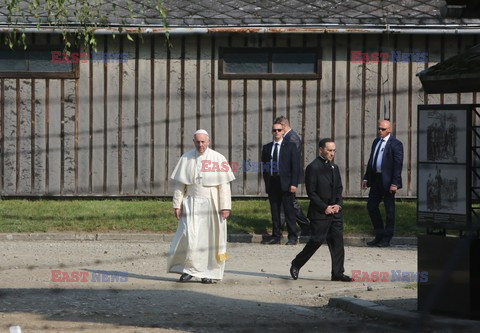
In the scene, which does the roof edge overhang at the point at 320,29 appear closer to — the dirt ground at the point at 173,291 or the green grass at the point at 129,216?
the green grass at the point at 129,216

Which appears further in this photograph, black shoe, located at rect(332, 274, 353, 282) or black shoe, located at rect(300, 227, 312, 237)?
black shoe, located at rect(300, 227, 312, 237)

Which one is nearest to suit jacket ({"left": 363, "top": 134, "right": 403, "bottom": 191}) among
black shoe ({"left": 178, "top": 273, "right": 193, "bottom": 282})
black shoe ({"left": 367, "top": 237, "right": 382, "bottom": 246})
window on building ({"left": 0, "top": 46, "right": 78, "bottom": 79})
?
black shoe ({"left": 367, "top": 237, "right": 382, "bottom": 246})

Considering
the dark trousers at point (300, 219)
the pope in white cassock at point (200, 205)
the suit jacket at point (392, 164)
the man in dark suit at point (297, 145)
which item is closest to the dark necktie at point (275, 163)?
the man in dark suit at point (297, 145)

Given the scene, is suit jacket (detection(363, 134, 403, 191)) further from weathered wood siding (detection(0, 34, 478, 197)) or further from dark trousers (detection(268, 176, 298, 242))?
weathered wood siding (detection(0, 34, 478, 197))

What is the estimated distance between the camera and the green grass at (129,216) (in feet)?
63.9

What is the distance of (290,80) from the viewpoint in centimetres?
2269

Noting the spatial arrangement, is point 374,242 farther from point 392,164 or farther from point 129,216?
point 129,216

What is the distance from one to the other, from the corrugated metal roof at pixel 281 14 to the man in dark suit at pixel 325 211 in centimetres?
798

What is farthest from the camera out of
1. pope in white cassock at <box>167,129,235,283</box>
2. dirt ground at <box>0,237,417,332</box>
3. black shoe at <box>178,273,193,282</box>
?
pope in white cassock at <box>167,129,235,283</box>

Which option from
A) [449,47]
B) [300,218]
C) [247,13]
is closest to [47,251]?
A: [300,218]

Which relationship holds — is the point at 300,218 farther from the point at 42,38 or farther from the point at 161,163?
the point at 42,38

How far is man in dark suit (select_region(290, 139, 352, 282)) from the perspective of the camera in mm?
14344

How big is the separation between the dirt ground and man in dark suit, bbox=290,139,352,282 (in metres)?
0.30

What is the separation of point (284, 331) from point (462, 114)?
2.57m
